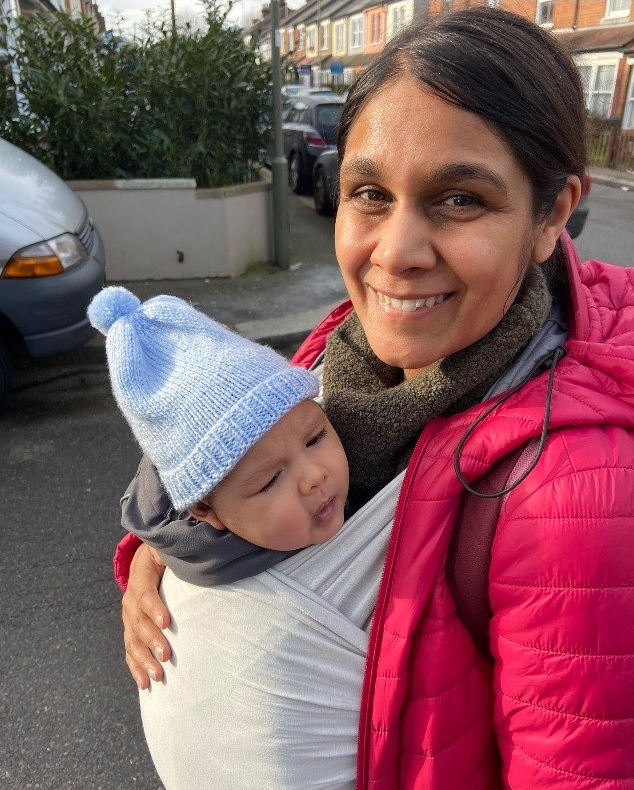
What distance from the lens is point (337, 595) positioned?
1.12 metres

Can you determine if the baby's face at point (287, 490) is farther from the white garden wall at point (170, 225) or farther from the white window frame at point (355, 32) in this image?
the white window frame at point (355, 32)

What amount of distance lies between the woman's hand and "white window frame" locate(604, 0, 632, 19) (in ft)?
82.4

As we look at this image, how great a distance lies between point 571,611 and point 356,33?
48.8m

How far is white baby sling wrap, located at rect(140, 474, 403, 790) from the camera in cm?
111

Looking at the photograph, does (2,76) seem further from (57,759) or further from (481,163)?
(481,163)

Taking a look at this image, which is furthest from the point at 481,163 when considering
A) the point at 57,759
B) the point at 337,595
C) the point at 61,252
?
the point at 61,252

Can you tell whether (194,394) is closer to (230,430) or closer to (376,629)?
(230,430)

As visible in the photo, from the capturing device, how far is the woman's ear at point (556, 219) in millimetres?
1152

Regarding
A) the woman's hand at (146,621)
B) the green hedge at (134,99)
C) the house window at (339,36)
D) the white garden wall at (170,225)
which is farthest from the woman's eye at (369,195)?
the house window at (339,36)

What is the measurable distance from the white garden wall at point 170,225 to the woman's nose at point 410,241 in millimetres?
6066

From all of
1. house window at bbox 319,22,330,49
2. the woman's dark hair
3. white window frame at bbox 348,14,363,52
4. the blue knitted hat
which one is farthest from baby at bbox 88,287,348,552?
house window at bbox 319,22,330,49

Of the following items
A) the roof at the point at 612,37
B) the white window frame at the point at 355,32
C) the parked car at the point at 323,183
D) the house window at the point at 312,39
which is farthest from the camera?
the house window at the point at 312,39

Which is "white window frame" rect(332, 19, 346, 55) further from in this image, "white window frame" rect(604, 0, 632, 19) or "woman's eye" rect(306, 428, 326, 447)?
"woman's eye" rect(306, 428, 326, 447)

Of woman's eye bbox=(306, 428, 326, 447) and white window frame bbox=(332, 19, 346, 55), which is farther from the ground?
white window frame bbox=(332, 19, 346, 55)
